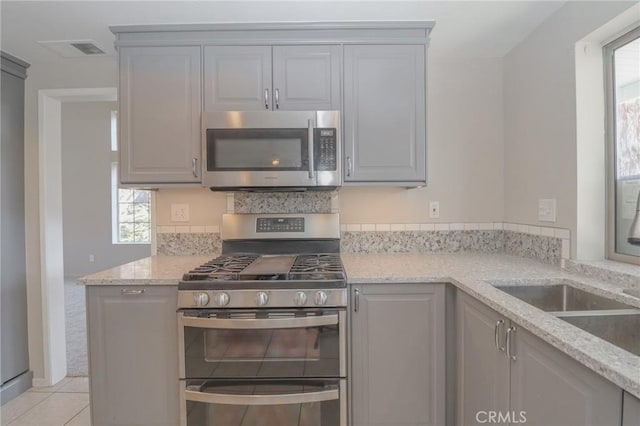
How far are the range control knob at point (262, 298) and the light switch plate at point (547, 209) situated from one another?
1551 millimetres

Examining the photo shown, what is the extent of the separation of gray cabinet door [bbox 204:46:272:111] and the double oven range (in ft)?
3.12

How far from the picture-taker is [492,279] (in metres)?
1.58

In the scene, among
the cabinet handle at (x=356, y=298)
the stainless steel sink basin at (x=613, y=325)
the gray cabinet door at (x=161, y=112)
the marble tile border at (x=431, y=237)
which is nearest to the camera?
the stainless steel sink basin at (x=613, y=325)

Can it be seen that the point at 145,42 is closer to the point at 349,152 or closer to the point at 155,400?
the point at 349,152

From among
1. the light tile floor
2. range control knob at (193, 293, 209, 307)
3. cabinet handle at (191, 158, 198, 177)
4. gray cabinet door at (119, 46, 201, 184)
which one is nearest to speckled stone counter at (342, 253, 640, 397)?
range control knob at (193, 293, 209, 307)

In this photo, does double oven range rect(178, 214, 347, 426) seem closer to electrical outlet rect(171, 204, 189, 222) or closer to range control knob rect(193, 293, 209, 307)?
range control knob rect(193, 293, 209, 307)

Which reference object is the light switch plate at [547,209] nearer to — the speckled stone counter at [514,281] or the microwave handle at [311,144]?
the speckled stone counter at [514,281]

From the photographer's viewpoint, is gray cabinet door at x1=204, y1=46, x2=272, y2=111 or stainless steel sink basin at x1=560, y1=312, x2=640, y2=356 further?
gray cabinet door at x1=204, y1=46, x2=272, y2=111

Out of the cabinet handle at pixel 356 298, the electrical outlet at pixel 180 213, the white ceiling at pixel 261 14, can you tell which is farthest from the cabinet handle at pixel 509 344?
the electrical outlet at pixel 180 213

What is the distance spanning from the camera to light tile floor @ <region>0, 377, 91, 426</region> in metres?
2.09

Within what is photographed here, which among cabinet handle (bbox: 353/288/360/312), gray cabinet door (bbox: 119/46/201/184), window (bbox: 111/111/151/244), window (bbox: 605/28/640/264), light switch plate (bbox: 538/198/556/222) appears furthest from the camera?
window (bbox: 111/111/151/244)

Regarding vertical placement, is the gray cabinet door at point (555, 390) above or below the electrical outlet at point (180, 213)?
below

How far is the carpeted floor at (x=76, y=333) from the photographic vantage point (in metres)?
2.76

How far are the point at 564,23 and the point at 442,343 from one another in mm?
1697
